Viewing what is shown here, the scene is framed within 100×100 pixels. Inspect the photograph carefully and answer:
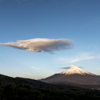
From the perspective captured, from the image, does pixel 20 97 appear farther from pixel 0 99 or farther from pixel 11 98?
pixel 0 99

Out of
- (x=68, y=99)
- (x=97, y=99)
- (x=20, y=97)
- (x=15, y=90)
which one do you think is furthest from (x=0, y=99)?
(x=97, y=99)

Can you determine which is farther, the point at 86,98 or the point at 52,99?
the point at 86,98

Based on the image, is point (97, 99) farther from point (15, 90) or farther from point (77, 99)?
point (15, 90)

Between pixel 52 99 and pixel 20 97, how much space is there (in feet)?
19.4

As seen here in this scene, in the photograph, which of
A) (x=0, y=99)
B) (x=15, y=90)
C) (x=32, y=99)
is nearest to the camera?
(x=0, y=99)

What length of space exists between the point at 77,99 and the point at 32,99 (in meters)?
9.30

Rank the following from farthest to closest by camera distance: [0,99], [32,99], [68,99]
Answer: [68,99], [32,99], [0,99]

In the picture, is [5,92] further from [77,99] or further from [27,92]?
[77,99]

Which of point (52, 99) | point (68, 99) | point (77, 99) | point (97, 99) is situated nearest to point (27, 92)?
point (52, 99)

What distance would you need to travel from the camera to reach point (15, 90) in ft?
92.1

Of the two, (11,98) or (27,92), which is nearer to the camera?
(11,98)

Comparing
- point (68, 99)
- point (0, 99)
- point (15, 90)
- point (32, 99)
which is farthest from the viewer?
point (15, 90)

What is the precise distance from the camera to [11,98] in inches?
949

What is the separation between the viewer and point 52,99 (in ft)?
84.4
